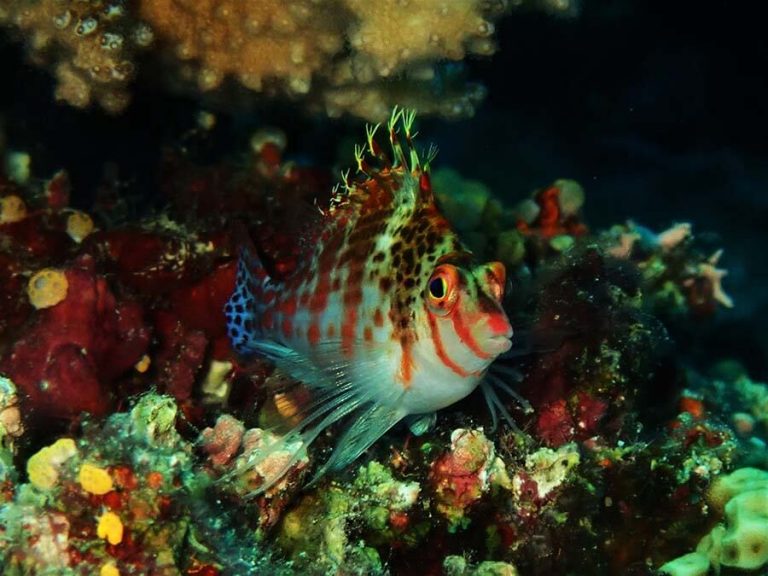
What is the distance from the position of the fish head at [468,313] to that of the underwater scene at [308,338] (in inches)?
0.4

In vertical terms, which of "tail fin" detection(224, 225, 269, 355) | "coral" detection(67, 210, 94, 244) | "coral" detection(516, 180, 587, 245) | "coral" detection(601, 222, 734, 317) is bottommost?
"coral" detection(601, 222, 734, 317)

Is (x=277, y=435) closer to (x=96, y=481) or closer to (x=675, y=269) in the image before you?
(x=96, y=481)

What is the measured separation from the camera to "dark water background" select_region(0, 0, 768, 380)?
28.6 feet

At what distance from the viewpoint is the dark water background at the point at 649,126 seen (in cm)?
872

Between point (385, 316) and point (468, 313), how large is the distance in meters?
0.50

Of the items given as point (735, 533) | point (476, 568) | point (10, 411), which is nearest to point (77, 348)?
point (10, 411)

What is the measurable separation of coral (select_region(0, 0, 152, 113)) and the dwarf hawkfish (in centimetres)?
152

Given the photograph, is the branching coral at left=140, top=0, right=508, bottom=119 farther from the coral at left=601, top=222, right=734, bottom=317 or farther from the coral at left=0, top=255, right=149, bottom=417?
the coral at left=601, top=222, right=734, bottom=317

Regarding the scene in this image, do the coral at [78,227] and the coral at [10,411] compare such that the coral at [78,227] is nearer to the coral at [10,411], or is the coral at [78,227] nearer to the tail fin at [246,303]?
the tail fin at [246,303]

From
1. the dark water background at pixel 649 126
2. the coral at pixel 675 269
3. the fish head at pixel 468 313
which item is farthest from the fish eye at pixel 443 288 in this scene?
the dark water background at pixel 649 126

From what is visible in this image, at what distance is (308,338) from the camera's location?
365 centimetres

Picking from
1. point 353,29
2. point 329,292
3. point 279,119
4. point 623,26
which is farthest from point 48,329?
point 623,26

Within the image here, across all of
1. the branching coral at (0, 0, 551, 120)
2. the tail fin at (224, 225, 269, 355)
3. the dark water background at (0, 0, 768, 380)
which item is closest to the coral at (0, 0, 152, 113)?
the branching coral at (0, 0, 551, 120)

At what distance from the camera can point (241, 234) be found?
167 inches
